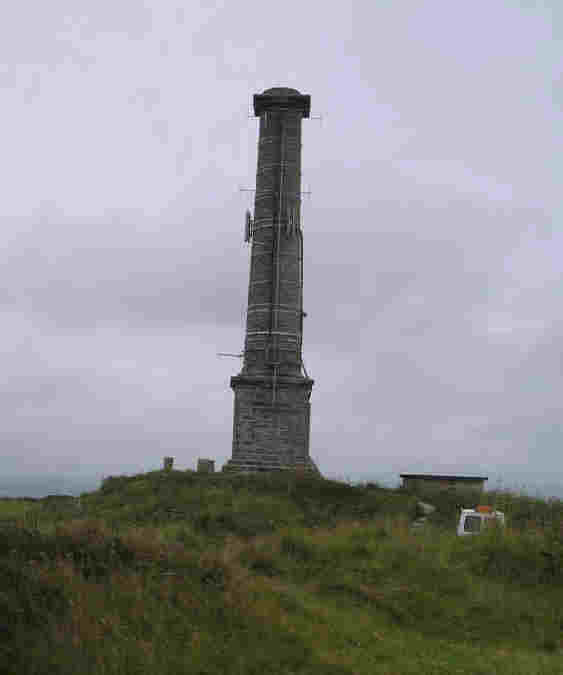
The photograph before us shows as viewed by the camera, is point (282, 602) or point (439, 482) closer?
point (282, 602)

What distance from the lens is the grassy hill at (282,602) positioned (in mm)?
8352

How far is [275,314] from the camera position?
3338cm

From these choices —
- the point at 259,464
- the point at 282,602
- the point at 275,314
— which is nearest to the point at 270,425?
the point at 259,464

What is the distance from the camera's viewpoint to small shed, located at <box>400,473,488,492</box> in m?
28.0

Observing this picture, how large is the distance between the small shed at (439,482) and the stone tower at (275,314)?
4.66 m

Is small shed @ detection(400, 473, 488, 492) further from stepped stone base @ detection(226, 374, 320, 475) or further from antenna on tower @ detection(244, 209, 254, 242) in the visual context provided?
antenna on tower @ detection(244, 209, 254, 242)

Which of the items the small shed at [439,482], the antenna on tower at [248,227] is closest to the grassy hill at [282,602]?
the small shed at [439,482]

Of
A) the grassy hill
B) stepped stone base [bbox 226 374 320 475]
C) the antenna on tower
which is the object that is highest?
the antenna on tower

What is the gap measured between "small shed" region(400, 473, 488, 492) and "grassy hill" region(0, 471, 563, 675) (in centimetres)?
1131

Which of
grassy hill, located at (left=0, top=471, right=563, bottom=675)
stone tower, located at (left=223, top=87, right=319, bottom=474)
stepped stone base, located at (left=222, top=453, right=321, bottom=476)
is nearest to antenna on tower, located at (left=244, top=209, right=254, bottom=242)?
stone tower, located at (left=223, top=87, right=319, bottom=474)

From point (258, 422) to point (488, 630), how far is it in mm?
22001

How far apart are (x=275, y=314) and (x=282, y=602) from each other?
932 inches

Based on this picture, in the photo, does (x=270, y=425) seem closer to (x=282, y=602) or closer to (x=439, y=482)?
(x=439, y=482)

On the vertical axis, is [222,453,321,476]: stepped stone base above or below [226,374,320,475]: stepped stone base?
below
